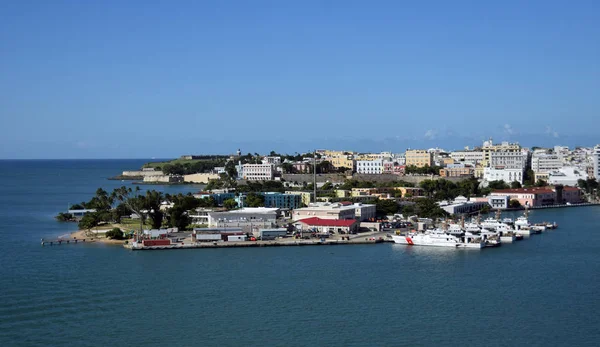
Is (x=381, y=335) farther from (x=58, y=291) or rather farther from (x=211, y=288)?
(x=58, y=291)

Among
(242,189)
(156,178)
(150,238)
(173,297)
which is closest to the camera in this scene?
(173,297)

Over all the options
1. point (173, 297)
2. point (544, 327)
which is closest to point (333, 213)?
point (173, 297)

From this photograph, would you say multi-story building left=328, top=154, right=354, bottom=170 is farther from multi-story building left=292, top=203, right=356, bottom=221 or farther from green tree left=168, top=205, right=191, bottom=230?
green tree left=168, top=205, right=191, bottom=230

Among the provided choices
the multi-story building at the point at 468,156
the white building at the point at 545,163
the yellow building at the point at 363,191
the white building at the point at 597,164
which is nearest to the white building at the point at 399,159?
the multi-story building at the point at 468,156

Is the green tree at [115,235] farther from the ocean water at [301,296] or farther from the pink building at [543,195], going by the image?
the pink building at [543,195]

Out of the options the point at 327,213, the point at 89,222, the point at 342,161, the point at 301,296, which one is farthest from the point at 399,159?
the point at 301,296

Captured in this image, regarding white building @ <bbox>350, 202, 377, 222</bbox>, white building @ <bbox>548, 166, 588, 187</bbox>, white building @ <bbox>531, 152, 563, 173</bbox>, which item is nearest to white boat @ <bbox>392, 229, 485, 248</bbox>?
white building @ <bbox>350, 202, 377, 222</bbox>
